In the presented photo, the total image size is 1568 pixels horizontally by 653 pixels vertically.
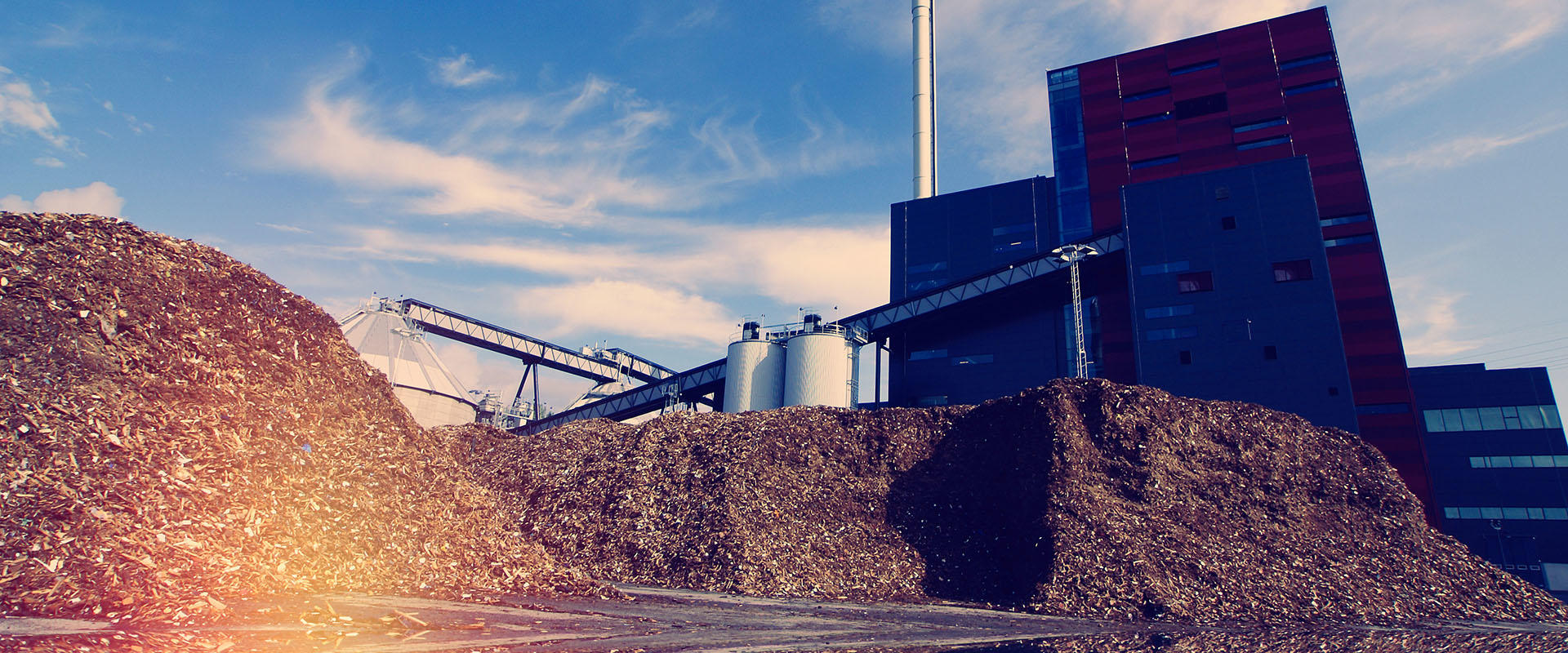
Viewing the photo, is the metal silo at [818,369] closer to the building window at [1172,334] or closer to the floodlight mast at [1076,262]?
the floodlight mast at [1076,262]

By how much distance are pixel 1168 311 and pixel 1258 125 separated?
16036 millimetres

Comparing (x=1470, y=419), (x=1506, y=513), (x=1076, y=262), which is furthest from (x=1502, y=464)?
(x=1076, y=262)

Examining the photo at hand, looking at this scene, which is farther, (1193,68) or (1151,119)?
(1151,119)

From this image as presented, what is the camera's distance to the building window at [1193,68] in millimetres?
45812

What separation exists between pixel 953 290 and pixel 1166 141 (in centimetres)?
1895

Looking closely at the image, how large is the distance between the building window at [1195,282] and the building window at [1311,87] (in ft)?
51.4

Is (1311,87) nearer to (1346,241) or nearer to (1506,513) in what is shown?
(1346,241)

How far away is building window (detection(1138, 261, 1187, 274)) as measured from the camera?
37.4 m

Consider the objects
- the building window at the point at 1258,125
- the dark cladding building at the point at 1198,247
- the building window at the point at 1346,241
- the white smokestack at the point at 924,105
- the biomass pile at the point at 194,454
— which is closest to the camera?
the biomass pile at the point at 194,454

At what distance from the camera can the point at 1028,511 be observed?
52.6 feet

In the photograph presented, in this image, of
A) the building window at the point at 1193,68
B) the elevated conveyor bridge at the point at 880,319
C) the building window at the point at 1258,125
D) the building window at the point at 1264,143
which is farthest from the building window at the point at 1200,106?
the elevated conveyor bridge at the point at 880,319

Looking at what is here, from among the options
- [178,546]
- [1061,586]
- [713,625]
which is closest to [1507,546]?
[1061,586]

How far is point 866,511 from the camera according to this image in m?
17.4

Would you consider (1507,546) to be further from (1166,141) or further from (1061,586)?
(1061,586)
